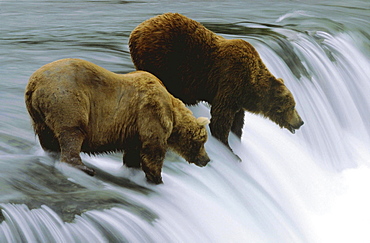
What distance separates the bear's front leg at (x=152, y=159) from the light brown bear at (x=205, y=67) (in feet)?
4.35

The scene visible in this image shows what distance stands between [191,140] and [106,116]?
→ 71 centimetres

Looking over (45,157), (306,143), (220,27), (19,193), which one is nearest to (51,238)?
(19,193)

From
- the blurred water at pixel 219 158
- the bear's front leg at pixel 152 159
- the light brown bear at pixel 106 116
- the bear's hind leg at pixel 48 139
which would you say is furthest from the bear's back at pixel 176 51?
the bear's hind leg at pixel 48 139

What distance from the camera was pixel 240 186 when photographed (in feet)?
20.0

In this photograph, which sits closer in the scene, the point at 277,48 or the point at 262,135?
the point at 262,135

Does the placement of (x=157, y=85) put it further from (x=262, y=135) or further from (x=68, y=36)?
(x=68, y=36)

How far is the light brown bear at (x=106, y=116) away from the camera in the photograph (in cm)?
430

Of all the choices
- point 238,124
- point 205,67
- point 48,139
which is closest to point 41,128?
point 48,139

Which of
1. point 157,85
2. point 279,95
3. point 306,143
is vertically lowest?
point 306,143

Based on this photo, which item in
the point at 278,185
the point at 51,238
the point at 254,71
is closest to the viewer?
the point at 51,238

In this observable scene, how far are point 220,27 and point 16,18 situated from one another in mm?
3538

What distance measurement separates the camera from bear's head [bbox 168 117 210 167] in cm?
487

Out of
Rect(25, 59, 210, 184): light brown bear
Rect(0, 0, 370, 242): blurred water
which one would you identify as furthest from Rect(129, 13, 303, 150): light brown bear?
Rect(25, 59, 210, 184): light brown bear

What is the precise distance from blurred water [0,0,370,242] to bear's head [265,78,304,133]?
51 centimetres
